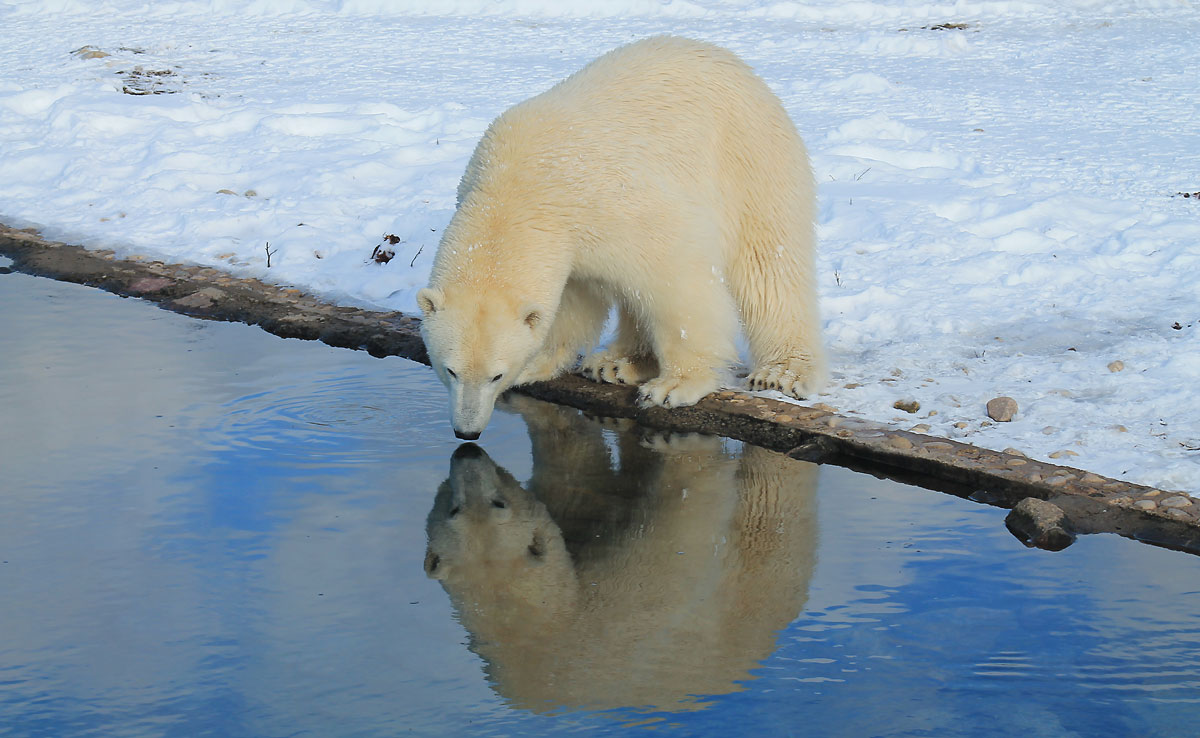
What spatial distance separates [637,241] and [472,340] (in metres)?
0.73

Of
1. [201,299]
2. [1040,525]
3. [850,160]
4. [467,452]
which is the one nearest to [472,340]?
[467,452]

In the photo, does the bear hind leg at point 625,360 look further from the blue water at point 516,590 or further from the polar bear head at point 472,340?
the polar bear head at point 472,340

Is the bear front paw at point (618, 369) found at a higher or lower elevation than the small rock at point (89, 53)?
lower

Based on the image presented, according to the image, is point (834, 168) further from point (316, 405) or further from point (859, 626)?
point (859, 626)

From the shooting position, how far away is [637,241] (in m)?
4.51

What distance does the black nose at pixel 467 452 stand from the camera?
14.2 feet

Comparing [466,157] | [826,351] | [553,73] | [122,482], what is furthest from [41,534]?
[553,73]

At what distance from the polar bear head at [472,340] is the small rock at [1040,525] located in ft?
5.47

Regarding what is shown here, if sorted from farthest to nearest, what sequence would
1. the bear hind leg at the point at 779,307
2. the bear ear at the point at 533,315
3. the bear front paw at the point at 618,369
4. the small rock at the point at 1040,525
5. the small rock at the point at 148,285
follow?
the small rock at the point at 148,285
the bear front paw at the point at 618,369
the bear hind leg at the point at 779,307
the bear ear at the point at 533,315
the small rock at the point at 1040,525

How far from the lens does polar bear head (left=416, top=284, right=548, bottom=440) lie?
4.20 meters

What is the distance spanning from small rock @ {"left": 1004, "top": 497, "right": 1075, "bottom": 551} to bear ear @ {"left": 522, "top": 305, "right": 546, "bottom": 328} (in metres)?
1.64

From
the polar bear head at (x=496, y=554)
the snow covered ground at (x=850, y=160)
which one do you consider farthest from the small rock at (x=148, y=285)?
the polar bear head at (x=496, y=554)

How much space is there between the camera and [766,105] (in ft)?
16.8

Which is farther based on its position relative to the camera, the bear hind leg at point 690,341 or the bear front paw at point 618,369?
the bear front paw at point 618,369
